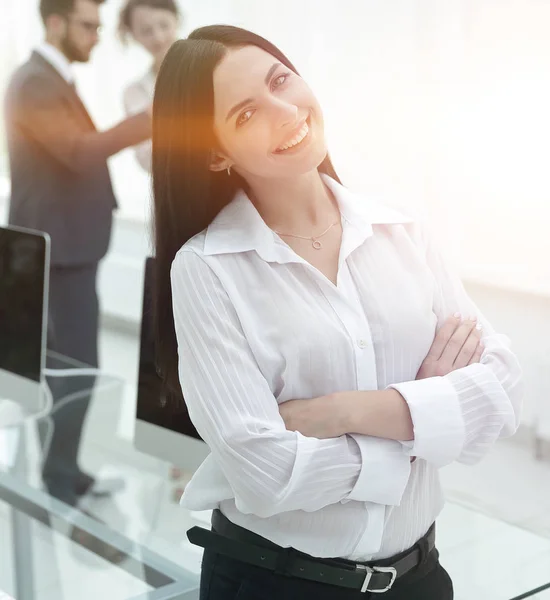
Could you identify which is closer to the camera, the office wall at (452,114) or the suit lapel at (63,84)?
the office wall at (452,114)

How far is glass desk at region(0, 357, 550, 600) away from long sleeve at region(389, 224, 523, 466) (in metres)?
0.34

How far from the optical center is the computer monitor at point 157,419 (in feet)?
5.65

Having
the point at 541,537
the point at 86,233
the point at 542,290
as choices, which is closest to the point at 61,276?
the point at 86,233

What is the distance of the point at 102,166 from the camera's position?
2.94 m

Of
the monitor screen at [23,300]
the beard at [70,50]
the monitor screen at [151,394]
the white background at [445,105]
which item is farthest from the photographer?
the beard at [70,50]

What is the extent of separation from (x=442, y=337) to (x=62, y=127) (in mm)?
1930

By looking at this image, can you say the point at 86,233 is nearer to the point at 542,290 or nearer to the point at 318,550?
the point at 542,290

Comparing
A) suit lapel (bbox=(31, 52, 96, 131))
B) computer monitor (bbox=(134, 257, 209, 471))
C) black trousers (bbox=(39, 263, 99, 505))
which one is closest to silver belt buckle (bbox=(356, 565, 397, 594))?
computer monitor (bbox=(134, 257, 209, 471))

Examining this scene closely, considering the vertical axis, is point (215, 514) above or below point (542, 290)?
above

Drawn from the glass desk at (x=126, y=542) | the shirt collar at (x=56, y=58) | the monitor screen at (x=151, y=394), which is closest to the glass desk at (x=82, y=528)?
the glass desk at (x=126, y=542)

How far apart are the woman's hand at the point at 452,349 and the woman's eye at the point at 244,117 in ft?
1.22

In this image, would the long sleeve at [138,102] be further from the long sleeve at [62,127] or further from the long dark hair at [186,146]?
the long dark hair at [186,146]

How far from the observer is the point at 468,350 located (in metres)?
1.14

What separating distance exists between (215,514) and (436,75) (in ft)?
6.91
